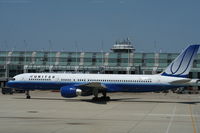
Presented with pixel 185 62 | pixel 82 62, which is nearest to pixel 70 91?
pixel 185 62

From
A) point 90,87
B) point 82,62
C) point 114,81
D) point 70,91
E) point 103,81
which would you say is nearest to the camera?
point 70,91

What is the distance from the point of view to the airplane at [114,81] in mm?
40594

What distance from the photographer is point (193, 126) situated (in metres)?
20.2

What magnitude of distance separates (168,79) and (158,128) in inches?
922

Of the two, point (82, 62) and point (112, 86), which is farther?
point (82, 62)

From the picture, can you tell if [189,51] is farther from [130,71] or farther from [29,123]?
[130,71]

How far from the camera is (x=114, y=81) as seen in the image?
43.3 m

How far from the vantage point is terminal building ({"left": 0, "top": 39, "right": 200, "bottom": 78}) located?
95.4m

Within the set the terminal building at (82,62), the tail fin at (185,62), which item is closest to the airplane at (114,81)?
the tail fin at (185,62)

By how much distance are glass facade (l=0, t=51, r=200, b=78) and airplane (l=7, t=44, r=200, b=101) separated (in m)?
48.8

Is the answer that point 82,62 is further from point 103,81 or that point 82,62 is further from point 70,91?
point 70,91

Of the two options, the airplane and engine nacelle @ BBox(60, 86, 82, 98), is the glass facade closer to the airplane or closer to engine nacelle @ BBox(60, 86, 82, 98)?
the airplane

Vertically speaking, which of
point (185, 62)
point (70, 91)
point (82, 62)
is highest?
point (82, 62)

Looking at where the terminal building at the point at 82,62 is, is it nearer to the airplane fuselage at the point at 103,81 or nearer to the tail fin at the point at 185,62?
the airplane fuselage at the point at 103,81
